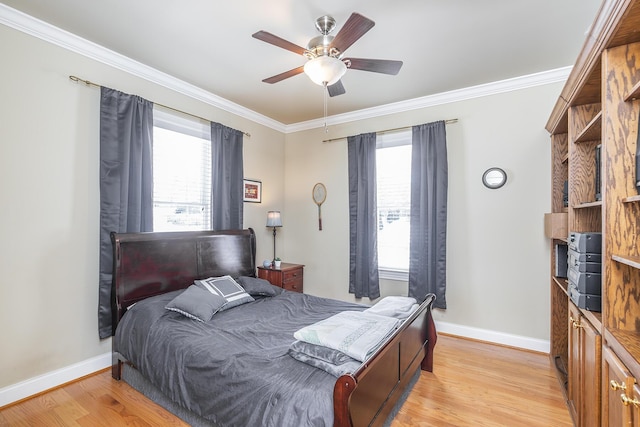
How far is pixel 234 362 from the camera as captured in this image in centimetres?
183

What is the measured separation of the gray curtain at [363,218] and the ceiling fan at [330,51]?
184 centimetres

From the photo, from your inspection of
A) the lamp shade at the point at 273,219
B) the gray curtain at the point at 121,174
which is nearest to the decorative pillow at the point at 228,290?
the gray curtain at the point at 121,174

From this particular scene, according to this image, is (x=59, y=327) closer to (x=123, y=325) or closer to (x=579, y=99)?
(x=123, y=325)

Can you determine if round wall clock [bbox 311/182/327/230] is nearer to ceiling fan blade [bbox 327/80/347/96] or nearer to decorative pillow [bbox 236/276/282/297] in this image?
decorative pillow [bbox 236/276/282/297]

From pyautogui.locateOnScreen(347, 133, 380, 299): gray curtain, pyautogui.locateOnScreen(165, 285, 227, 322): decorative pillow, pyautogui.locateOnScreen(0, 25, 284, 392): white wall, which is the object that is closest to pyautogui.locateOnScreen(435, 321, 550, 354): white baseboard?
pyautogui.locateOnScreen(347, 133, 380, 299): gray curtain

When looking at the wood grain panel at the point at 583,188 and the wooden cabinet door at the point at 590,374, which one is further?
the wood grain panel at the point at 583,188

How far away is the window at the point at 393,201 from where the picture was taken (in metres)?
4.00

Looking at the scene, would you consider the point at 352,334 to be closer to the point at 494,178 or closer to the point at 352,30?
the point at 352,30

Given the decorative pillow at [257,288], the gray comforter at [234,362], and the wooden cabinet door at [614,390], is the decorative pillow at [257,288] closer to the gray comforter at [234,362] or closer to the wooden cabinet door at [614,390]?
the gray comforter at [234,362]

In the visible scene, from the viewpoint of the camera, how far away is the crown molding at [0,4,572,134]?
2.38 meters

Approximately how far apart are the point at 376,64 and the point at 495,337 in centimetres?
313

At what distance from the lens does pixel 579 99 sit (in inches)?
84.9

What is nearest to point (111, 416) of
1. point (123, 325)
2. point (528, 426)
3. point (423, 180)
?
point (123, 325)

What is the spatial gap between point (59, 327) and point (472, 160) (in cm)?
433
